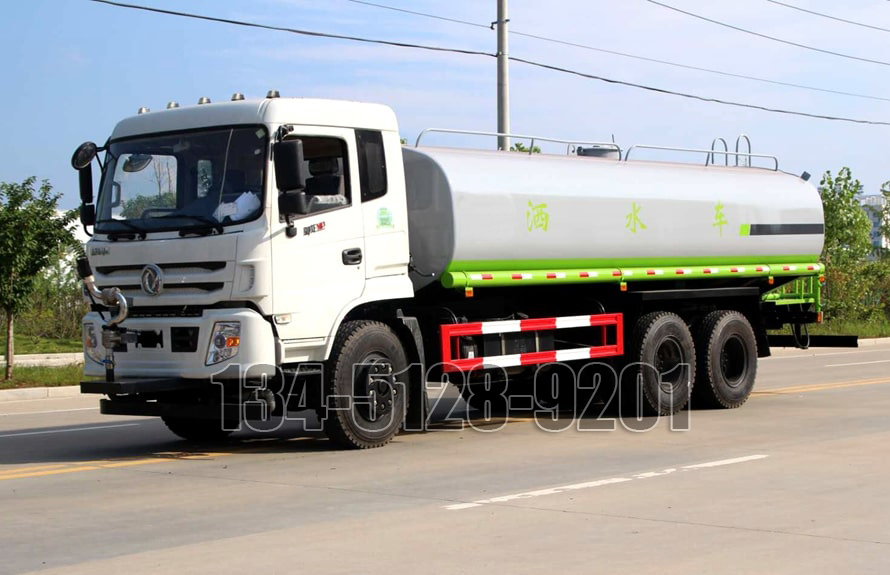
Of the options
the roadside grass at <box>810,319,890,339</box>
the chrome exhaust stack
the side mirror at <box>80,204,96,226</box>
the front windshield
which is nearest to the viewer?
the front windshield

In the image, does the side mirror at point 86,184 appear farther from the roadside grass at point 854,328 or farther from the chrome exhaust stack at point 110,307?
the roadside grass at point 854,328

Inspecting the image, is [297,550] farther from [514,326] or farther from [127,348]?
[514,326]

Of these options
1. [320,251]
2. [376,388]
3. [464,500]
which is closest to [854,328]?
[376,388]

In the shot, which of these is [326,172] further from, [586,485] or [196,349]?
[586,485]

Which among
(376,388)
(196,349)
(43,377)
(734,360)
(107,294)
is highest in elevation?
(107,294)

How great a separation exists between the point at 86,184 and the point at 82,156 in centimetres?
30

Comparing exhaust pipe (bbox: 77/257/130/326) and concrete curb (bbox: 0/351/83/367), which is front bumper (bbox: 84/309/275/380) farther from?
concrete curb (bbox: 0/351/83/367)

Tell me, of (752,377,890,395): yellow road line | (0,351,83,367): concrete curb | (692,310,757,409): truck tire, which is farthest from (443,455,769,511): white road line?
(0,351,83,367): concrete curb

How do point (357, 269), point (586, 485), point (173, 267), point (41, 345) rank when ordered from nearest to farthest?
point (586, 485) < point (173, 267) < point (357, 269) < point (41, 345)

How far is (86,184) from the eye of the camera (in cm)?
1184

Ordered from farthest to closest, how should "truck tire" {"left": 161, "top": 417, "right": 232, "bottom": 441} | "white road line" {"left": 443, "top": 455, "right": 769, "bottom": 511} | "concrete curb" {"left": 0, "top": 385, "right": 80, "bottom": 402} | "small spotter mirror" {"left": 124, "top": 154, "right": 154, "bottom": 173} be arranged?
1. "concrete curb" {"left": 0, "top": 385, "right": 80, "bottom": 402}
2. "truck tire" {"left": 161, "top": 417, "right": 232, "bottom": 441}
3. "small spotter mirror" {"left": 124, "top": 154, "right": 154, "bottom": 173}
4. "white road line" {"left": 443, "top": 455, "right": 769, "bottom": 511}

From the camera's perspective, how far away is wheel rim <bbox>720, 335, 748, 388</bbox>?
52.0ft

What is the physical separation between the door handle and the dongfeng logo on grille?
1.62 metres

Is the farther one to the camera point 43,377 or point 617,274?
point 43,377
